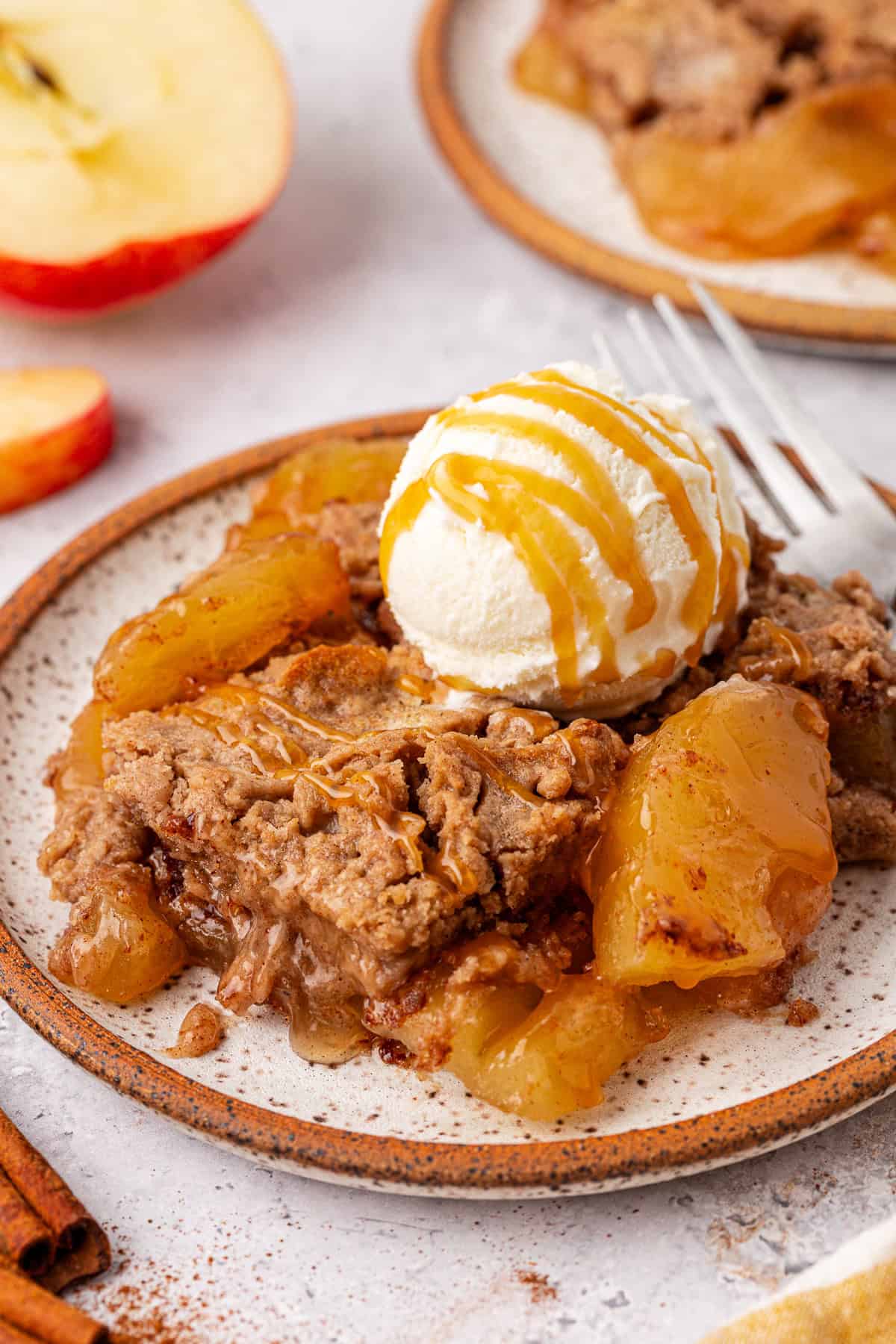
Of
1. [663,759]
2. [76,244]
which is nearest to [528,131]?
[76,244]

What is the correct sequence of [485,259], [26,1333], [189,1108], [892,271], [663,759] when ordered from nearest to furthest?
[26,1333] → [189,1108] → [663,759] → [892,271] → [485,259]

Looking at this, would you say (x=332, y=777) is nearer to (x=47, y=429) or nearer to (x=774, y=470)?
(x=774, y=470)

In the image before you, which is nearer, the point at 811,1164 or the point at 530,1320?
the point at 530,1320

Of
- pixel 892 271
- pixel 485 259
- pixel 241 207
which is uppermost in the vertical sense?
pixel 241 207

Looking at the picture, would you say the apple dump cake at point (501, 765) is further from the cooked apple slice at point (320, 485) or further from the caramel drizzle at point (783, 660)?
the cooked apple slice at point (320, 485)

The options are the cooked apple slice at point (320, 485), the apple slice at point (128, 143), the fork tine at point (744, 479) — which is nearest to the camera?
the cooked apple slice at point (320, 485)

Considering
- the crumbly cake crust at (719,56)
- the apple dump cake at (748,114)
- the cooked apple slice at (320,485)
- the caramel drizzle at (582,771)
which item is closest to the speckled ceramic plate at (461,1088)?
the caramel drizzle at (582,771)

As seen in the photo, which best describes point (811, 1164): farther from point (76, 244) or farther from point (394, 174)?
point (394, 174)
